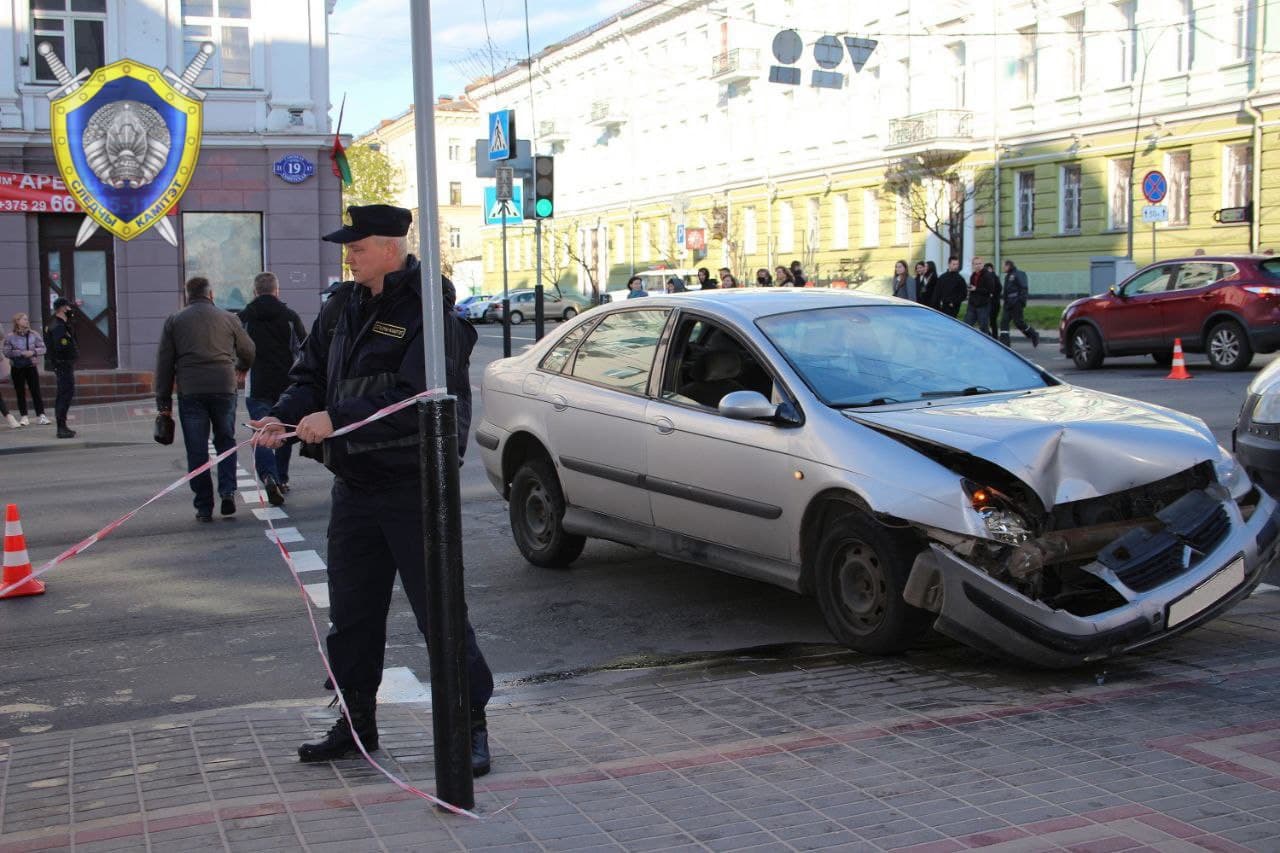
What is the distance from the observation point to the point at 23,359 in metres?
19.7

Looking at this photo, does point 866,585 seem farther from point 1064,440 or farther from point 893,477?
point 1064,440

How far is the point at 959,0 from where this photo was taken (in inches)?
1683

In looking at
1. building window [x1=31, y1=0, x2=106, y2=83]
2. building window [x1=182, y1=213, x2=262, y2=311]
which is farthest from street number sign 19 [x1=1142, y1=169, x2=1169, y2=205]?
building window [x1=31, y1=0, x2=106, y2=83]

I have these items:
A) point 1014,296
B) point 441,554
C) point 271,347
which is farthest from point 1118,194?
point 441,554

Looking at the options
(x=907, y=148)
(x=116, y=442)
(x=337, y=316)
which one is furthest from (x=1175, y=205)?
(x=337, y=316)

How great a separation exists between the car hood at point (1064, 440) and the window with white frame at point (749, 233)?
162 feet

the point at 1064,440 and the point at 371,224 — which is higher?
the point at 371,224

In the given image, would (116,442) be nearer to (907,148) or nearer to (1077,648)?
(1077,648)

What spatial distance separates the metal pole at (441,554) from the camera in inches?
160

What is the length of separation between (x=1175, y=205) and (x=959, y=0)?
10634mm

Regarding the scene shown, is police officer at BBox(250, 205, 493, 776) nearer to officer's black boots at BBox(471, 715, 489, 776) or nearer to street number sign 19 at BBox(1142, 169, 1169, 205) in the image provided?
officer's black boots at BBox(471, 715, 489, 776)

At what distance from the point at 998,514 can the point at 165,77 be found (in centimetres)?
2191

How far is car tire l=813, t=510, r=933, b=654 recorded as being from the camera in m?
5.83

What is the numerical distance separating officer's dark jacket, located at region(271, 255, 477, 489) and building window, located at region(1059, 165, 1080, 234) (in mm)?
37237
